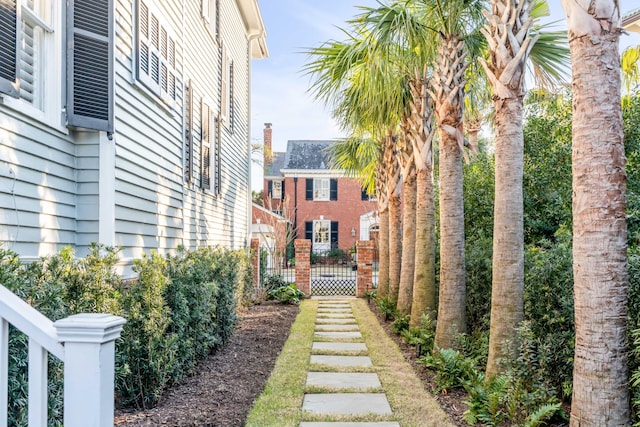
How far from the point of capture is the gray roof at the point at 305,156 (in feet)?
98.0

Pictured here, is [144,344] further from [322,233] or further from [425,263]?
[322,233]

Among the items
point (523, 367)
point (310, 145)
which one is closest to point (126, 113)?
point (523, 367)

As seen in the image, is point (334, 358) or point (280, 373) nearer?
point (280, 373)

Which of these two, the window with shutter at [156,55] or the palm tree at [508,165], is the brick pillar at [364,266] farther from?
the palm tree at [508,165]

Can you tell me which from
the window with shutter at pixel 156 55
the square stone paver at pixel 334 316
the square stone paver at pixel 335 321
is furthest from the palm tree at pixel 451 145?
the square stone paver at pixel 334 316

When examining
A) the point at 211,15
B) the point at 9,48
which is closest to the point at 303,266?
the point at 211,15

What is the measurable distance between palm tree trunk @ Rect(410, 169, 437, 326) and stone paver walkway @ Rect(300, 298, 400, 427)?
1037 millimetres

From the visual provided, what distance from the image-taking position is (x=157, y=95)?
630 centimetres

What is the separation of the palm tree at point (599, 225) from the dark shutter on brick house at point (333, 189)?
87.3 ft

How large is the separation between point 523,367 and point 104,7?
4925 millimetres

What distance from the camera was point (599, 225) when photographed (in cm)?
299

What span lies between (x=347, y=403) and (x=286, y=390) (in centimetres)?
70

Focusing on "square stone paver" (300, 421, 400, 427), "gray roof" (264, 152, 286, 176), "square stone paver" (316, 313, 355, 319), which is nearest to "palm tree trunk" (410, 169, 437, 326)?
"square stone paver" (300, 421, 400, 427)

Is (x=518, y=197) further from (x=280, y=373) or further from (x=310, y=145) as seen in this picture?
(x=310, y=145)
